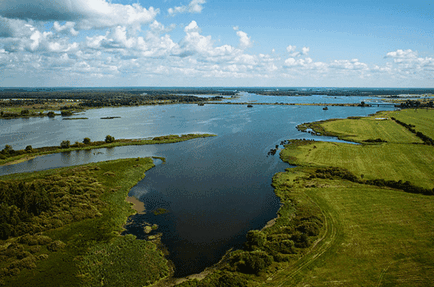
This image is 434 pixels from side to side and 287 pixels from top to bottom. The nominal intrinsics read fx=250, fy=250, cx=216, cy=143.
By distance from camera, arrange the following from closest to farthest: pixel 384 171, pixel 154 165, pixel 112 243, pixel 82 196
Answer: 1. pixel 112 243
2. pixel 82 196
3. pixel 384 171
4. pixel 154 165

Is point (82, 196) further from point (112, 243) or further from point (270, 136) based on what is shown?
point (270, 136)

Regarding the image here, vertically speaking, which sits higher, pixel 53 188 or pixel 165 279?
pixel 53 188

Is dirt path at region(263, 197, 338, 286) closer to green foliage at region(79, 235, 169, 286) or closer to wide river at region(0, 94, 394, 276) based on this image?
wide river at region(0, 94, 394, 276)

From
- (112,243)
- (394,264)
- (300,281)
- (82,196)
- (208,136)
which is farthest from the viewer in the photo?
(208,136)

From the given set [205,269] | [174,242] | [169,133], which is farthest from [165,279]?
[169,133]

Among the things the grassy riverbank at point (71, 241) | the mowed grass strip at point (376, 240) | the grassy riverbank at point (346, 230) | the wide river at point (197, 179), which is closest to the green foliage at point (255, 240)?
the grassy riverbank at point (346, 230)

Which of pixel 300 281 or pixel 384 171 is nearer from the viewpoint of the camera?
pixel 300 281

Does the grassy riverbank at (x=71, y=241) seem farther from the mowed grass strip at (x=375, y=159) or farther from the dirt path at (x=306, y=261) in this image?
the mowed grass strip at (x=375, y=159)

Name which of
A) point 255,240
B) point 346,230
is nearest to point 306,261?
point 255,240
